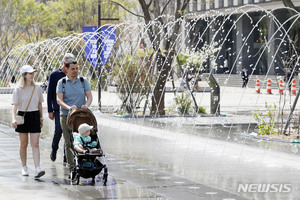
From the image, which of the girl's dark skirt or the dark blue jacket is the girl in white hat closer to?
the girl's dark skirt

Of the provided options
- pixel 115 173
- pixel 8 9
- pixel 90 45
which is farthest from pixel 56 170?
pixel 8 9

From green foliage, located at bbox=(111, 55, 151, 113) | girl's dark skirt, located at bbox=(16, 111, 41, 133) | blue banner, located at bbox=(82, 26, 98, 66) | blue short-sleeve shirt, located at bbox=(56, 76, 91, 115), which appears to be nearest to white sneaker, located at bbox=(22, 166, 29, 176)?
girl's dark skirt, located at bbox=(16, 111, 41, 133)

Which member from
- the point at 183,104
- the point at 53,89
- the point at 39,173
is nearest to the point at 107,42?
the point at 183,104

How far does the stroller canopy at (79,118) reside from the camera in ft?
32.3

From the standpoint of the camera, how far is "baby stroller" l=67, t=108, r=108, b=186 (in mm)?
9359

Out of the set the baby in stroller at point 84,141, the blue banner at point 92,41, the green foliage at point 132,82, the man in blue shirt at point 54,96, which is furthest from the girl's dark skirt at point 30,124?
the blue banner at point 92,41

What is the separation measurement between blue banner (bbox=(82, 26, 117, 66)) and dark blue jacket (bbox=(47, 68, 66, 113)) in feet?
40.6

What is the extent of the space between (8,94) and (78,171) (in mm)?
31726

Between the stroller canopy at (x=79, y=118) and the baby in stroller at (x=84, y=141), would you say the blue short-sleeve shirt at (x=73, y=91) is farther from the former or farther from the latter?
the baby in stroller at (x=84, y=141)

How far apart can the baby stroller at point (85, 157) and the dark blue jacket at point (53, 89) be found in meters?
1.29

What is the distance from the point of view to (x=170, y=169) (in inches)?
422

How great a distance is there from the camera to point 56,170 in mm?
10727

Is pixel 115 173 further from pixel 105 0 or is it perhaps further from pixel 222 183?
pixel 105 0

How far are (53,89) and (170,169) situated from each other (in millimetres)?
2344
